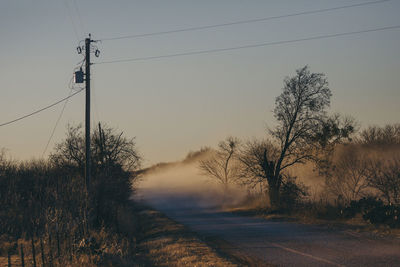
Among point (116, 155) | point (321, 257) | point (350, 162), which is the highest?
point (116, 155)

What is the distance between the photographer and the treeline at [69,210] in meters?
14.8

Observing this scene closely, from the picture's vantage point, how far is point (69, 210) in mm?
20500

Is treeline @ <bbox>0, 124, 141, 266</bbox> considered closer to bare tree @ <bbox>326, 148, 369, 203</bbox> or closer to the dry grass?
the dry grass

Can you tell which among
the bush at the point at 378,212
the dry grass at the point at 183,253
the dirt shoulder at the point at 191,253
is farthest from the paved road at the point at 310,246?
the bush at the point at 378,212

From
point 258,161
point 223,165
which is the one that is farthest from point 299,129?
point 223,165

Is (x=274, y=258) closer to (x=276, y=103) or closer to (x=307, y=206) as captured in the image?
(x=307, y=206)

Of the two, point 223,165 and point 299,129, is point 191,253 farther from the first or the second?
point 223,165

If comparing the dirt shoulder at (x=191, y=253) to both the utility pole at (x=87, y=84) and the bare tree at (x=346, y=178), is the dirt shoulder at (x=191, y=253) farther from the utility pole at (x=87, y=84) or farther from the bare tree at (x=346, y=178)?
the bare tree at (x=346, y=178)

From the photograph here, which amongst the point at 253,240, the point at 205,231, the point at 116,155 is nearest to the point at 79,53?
the point at 205,231

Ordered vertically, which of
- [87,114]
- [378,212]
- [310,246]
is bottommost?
[310,246]

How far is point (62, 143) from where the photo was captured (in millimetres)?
41031

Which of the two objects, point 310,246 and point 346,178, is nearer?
point 310,246

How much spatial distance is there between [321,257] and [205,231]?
31.5 ft

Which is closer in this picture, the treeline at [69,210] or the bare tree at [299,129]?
the treeline at [69,210]
